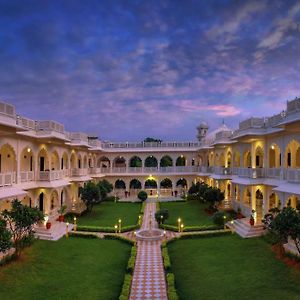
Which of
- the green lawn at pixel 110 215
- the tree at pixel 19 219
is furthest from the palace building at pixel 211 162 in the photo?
the green lawn at pixel 110 215

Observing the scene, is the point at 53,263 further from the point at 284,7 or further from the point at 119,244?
the point at 284,7

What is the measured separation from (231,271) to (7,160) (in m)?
15.3

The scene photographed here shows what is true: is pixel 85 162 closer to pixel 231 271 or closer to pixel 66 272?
pixel 66 272

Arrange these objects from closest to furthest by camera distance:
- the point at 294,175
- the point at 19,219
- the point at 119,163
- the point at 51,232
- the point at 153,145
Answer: the point at 19,219 → the point at 294,175 → the point at 51,232 → the point at 153,145 → the point at 119,163

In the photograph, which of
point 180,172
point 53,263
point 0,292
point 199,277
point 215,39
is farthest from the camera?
point 180,172

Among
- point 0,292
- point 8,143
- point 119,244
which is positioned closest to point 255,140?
point 119,244

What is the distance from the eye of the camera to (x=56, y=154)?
27.1m

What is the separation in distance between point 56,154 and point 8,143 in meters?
8.17

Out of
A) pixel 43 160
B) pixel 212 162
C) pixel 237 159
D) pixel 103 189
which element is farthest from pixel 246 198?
pixel 43 160

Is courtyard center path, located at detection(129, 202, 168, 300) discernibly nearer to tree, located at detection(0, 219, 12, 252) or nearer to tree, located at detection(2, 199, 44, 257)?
tree, located at detection(0, 219, 12, 252)

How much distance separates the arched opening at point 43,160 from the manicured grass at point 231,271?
11904 millimetres

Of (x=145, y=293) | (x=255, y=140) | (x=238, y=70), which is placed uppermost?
(x=238, y=70)

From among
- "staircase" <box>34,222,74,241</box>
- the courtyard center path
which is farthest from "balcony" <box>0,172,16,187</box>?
the courtyard center path

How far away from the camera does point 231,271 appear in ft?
45.3
